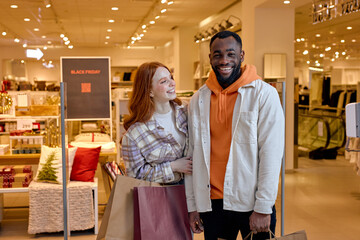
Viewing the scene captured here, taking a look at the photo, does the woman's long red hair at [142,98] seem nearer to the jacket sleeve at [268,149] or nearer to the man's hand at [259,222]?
the jacket sleeve at [268,149]

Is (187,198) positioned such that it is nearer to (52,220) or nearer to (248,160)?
(248,160)

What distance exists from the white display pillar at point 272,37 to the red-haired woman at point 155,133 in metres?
5.97

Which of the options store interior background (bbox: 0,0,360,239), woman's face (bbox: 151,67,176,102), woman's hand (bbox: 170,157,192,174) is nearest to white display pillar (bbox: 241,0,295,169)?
store interior background (bbox: 0,0,360,239)

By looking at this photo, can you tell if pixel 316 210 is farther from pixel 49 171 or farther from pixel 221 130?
pixel 221 130

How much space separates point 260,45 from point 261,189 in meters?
6.38

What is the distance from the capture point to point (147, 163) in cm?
235

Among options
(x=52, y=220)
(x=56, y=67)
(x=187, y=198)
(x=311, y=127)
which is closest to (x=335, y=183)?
(x=311, y=127)

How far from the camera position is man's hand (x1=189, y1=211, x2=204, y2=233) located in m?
2.28

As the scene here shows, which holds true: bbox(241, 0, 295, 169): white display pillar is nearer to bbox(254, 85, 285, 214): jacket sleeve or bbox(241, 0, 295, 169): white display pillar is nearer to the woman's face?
the woman's face

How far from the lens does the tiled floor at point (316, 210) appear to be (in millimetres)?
4863

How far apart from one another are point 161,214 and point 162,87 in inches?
24.5

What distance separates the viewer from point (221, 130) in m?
2.16

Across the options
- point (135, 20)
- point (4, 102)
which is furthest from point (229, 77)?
point (135, 20)

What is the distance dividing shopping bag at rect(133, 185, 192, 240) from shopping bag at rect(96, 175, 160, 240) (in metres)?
0.04
